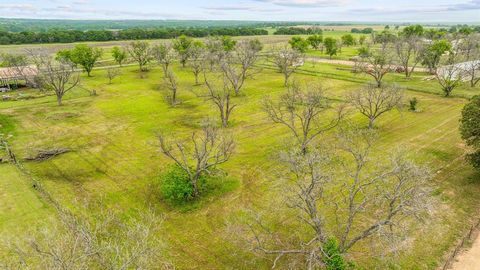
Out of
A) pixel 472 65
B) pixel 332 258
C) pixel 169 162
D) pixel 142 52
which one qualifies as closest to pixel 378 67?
pixel 472 65

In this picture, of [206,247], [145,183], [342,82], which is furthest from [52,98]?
[342,82]

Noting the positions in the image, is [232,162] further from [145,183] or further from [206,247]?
[206,247]

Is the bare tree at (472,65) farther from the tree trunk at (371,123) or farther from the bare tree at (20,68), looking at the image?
the bare tree at (20,68)

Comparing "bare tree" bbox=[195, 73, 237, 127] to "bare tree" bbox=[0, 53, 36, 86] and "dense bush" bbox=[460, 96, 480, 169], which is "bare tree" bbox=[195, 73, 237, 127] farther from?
"bare tree" bbox=[0, 53, 36, 86]

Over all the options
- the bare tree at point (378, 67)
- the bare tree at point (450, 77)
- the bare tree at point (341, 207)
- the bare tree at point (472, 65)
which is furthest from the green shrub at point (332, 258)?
the bare tree at point (472, 65)

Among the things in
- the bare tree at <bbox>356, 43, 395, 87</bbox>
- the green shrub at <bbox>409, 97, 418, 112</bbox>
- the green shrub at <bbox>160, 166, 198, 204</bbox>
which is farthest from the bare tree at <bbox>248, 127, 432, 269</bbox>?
the bare tree at <bbox>356, 43, 395, 87</bbox>

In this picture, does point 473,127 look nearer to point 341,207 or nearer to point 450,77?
point 341,207
